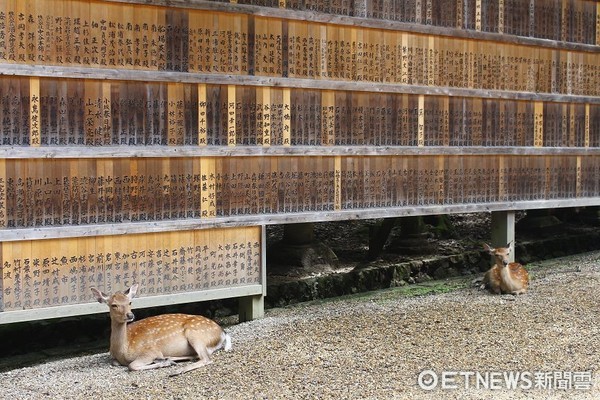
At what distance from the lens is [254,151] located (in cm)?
880

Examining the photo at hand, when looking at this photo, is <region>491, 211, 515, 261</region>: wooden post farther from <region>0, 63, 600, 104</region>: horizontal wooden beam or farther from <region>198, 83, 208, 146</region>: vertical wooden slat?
<region>198, 83, 208, 146</region>: vertical wooden slat

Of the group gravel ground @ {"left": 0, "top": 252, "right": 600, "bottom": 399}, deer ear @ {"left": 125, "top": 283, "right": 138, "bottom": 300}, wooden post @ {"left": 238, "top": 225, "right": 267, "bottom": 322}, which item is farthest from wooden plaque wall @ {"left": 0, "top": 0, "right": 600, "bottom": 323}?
gravel ground @ {"left": 0, "top": 252, "right": 600, "bottom": 399}

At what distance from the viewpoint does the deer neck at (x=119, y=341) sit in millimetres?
7211

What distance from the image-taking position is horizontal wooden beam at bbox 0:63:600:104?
7.58 meters

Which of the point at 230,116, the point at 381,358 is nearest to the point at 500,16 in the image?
the point at 230,116

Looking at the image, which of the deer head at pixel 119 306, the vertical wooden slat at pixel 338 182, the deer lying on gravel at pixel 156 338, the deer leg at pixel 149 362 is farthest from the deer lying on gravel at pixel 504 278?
the deer head at pixel 119 306

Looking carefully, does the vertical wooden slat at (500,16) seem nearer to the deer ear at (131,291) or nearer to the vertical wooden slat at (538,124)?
the vertical wooden slat at (538,124)

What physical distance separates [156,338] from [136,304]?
74 cm

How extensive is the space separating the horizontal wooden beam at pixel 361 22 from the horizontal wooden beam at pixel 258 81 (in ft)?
2.35

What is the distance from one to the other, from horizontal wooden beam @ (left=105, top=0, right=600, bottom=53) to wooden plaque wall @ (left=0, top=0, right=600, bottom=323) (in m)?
0.02

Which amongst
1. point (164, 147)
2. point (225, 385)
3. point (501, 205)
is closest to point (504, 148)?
point (501, 205)

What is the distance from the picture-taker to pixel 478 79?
10688 mm

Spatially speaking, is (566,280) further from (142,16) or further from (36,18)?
(36,18)

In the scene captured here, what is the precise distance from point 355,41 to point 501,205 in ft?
10.9
